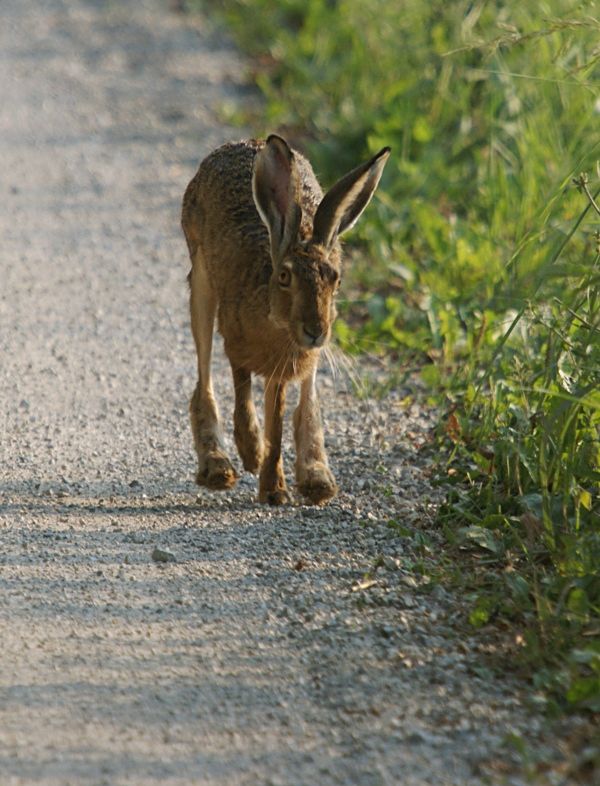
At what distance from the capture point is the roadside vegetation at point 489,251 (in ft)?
14.9

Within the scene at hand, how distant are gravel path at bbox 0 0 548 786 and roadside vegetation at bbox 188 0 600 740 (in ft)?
0.73

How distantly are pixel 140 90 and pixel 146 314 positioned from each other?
4.55 meters

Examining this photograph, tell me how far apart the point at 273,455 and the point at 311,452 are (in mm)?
214

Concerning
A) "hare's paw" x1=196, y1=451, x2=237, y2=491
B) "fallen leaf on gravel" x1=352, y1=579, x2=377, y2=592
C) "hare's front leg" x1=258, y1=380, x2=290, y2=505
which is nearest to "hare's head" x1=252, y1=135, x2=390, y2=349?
"hare's front leg" x1=258, y1=380, x2=290, y2=505

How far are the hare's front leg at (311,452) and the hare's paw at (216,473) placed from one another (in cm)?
26

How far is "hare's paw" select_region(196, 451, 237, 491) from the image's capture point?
5.53m

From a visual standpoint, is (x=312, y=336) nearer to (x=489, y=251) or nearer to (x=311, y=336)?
(x=311, y=336)

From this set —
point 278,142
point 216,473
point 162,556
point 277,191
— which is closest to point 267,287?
point 277,191

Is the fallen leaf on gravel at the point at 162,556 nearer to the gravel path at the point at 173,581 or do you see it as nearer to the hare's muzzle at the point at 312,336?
the gravel path at the point at 173,581

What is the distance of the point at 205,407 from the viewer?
598cm

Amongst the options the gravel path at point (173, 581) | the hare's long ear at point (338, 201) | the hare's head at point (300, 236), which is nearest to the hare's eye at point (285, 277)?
the hare's head at point (300, 236)

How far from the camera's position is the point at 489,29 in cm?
897

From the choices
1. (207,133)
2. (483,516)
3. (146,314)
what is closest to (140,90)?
(207,133)

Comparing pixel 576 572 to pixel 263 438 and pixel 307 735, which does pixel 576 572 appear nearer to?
pixel 307 735
